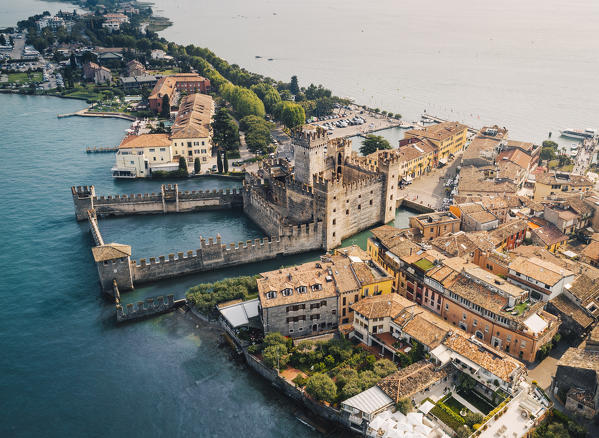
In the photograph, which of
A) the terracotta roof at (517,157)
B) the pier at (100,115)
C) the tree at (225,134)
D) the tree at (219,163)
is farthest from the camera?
the pier at (100,115)

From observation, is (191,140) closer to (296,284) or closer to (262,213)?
(262,213)

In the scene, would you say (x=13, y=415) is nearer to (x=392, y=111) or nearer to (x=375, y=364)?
(x=375, y=364)

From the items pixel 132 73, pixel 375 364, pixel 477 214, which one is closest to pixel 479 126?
pixel 477 214

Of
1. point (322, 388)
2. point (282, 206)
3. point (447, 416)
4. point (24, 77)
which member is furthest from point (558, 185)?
point (24, 77)

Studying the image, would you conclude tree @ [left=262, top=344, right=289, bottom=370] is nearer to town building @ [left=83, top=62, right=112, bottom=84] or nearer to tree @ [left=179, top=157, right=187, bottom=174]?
tree @ [left=179, top=157, right=187, bottom=174]

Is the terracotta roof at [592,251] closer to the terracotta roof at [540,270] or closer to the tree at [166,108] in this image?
the terracotta roof at [540,270]

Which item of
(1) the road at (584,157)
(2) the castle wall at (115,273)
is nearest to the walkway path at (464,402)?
(2) the castle wall at (115,273)
